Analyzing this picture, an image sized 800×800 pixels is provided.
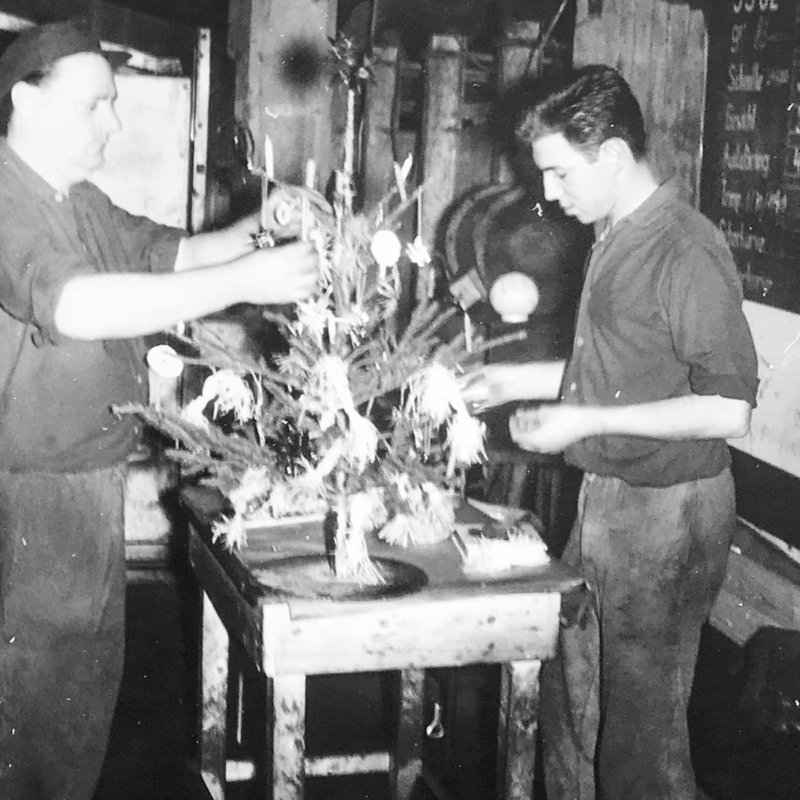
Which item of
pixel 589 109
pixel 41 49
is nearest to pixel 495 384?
pixel 589 109

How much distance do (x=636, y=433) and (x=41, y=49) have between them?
2.14 meters

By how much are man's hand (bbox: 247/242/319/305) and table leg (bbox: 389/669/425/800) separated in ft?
5.78

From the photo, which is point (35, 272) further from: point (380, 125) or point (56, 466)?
point (380, 125)

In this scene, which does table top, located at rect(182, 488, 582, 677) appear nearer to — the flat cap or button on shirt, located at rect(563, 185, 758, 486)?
button on shirt, located at rect(563, 185, 758, 486)

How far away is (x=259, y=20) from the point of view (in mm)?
4977

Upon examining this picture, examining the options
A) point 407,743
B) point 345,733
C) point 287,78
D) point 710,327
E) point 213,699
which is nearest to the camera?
point 710,327

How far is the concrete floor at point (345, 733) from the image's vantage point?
388 cm

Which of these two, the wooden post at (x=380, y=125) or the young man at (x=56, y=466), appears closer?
the young man at (x=56, y=466)

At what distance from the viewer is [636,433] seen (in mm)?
2918

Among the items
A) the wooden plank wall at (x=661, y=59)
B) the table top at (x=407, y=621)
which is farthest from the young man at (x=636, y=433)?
the wooden plank wall at (x=661, y=59)

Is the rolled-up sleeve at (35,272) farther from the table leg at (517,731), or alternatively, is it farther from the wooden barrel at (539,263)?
the wooden barrel at (539,263)

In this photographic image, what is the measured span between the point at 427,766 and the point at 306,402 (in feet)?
6.41

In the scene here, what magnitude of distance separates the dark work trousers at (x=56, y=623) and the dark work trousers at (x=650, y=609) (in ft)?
4.89

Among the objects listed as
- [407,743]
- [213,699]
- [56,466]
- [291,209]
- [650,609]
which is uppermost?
[291,209]
